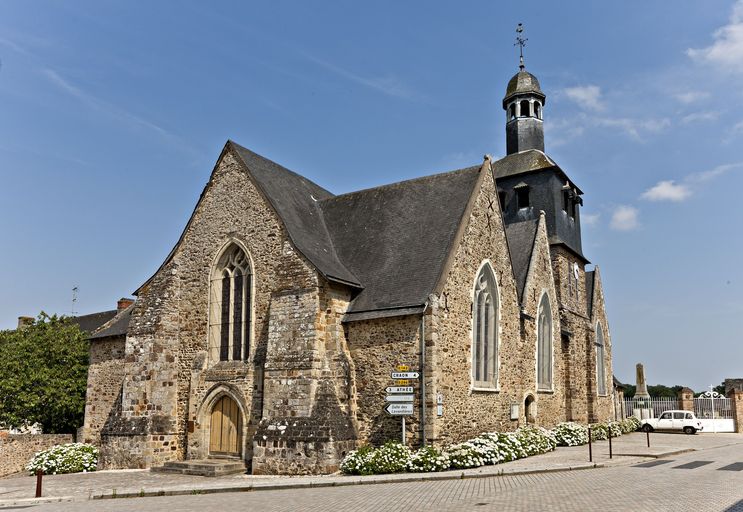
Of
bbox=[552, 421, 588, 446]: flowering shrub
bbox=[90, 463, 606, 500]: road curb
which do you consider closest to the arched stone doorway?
bbox=[552, 421, 588, 446]: flowering shrub

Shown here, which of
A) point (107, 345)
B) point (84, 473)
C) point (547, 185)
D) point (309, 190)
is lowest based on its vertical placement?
point (84, 473)

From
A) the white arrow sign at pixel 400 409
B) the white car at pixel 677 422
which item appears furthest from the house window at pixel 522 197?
the white arrow sign at pixel 400 409

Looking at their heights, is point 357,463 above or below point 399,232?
below

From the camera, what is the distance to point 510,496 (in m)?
11.0

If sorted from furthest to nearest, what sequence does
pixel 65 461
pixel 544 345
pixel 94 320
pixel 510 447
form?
pixel 94 320
pixel 544 345
pixel 65 461
pixel 510 447

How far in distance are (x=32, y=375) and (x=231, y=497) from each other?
15.3 meters

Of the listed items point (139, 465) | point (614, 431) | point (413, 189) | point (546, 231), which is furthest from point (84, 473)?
point (614, 431)

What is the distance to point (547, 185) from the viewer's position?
2825 cm

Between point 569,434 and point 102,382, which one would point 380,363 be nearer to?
point 569,434

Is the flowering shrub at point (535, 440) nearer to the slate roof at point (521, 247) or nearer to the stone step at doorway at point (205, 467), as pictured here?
the slate roof at point (521, 247)

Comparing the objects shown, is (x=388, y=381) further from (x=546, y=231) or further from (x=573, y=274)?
(x=573, y=274)

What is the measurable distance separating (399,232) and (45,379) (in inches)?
589

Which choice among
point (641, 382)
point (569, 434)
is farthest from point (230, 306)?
point (641, 382)

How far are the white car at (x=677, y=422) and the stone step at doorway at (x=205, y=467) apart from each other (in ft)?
75.4
